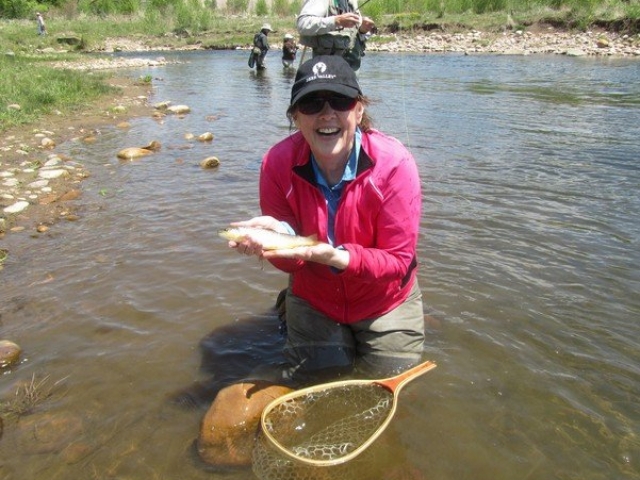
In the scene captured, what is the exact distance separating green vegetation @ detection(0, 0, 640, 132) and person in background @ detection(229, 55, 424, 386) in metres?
11.5

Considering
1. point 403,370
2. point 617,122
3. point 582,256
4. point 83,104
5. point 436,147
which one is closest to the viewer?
point 403,370

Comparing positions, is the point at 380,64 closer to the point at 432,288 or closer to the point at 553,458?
the point at 432,288

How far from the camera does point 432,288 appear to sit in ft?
18.9

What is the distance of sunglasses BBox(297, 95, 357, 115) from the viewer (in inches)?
132

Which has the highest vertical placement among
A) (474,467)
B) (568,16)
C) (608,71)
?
(568,16)

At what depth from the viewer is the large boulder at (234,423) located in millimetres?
3492

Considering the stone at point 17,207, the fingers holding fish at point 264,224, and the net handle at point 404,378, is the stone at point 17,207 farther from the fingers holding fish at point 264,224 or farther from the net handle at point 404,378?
the net handle at point 404,378

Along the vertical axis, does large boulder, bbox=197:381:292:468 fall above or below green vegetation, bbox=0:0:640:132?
below

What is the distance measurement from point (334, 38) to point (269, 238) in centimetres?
434

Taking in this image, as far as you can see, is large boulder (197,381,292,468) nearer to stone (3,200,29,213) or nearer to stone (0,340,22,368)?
stone (0,340,22,368)

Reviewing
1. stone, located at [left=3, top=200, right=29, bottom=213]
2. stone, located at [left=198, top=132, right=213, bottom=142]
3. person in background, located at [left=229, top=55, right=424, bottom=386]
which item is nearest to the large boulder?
person in background, located at [left=229, top=55, right=424, bottom=386]

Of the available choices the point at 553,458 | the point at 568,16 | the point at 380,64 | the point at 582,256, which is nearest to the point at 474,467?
the point at 553,458

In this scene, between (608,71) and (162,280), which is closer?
(162,280)

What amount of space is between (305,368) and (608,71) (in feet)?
87.2
